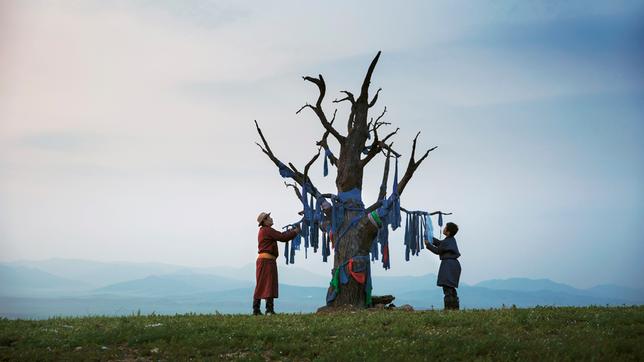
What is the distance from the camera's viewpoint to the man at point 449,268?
80.9 ft

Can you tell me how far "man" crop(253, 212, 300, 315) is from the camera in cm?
2459

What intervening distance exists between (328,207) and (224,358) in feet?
34.0

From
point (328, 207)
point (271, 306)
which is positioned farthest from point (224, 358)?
point (328, 207)

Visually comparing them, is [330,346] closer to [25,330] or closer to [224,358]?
[224,358]

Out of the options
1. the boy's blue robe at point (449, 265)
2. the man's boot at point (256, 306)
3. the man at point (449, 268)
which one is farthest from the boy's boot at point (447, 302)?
the man's boot at point (256, 306)

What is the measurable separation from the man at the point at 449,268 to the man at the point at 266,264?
5.14 m

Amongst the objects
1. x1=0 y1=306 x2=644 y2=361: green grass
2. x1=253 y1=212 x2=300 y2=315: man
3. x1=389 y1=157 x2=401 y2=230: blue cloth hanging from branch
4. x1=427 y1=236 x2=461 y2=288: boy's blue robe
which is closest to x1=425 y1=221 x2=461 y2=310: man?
x1=427 y1=236 x2=461 y2=288: boy's blue robe

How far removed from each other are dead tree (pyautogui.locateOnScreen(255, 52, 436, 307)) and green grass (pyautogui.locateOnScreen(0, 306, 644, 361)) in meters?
4.82

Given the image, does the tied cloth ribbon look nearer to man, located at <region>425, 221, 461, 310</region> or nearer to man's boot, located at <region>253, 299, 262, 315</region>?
man, located at <region>425, 221, 461, 310</region>

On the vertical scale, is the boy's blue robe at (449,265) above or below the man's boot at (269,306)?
above

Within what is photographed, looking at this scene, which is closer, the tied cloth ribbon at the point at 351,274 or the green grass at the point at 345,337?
the green grass at the point at 345,337

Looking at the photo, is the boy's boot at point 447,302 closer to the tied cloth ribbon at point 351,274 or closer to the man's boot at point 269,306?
the tied cloth ribbon at point 351,274

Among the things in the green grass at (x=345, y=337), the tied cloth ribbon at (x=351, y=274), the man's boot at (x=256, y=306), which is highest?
the tied cloth ribbon at (x=351, y=274)

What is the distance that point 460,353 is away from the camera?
16906 mm
